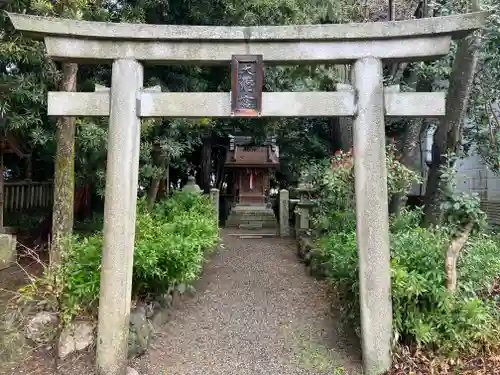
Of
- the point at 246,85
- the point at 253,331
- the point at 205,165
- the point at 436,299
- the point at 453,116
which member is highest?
the point at 205,165

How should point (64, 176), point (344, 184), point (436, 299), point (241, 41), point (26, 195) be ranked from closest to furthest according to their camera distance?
point (436, 299) < point (241, 41) < point (64, 176) < point (344, 184) < point (26, 195)

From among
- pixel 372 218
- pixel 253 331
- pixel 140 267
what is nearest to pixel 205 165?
pixel 253 331

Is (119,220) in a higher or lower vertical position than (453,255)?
higher

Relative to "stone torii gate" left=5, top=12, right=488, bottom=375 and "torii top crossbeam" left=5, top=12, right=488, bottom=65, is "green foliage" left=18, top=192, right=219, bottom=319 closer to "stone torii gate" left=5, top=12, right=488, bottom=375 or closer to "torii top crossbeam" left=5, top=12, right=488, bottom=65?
"stone torii gate" left=5, top=12, right=488, bottom=375

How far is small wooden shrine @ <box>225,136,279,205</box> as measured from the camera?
1698cm

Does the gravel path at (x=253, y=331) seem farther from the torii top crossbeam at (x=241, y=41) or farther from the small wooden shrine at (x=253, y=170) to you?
the small wooden shrine at (x=253, y=170)

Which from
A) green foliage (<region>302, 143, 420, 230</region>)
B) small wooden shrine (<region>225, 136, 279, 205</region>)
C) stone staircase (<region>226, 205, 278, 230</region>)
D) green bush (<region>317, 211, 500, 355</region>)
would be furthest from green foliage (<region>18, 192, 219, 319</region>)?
small wooden shrine (<region>225, 136, 279, 205</region>)

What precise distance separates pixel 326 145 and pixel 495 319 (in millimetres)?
11243

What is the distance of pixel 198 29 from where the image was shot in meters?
4.52

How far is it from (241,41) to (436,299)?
3499 millimetres

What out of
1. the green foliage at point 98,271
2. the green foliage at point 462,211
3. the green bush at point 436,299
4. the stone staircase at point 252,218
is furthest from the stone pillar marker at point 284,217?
the green foliage at point 462,211

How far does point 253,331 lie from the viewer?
588 centimetres

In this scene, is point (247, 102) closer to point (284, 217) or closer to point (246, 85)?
point (246, 85)

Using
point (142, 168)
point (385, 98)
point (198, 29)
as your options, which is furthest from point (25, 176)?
point (385, 98)
